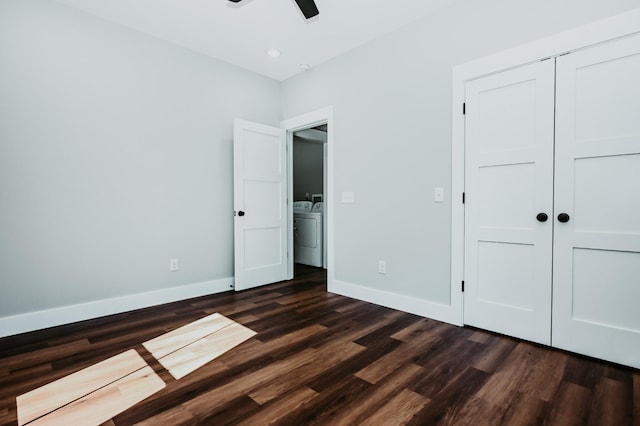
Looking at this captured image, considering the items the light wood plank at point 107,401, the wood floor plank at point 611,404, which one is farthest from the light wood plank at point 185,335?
the wood floor plank at point 611,404

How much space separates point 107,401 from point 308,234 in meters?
3.58

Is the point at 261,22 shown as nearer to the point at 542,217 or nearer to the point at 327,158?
the point at 327,158

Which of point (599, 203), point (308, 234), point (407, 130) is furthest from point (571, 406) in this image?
point (308, 234)

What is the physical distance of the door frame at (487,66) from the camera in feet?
6.13

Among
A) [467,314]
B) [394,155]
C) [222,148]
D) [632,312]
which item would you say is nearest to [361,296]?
[467,314]

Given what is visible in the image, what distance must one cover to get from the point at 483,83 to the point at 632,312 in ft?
5.78

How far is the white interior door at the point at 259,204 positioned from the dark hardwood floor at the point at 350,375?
3.40 ft

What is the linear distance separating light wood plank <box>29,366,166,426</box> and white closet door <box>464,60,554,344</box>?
2.25 m

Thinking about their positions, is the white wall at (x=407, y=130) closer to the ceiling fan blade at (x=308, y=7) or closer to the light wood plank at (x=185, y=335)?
the ceiling fan blade at (x=308, y=7)

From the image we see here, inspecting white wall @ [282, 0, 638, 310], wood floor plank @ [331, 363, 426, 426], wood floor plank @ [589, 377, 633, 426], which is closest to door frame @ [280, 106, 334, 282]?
white wall @ [282, 0, 638, 310]

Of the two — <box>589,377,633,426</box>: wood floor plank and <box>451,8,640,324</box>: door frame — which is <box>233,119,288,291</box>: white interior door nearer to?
<box>451,8,640,324</box>: door frame

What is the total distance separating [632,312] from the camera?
183 centimetres

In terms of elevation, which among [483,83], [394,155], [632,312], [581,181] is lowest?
[632,312]

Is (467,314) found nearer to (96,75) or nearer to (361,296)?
(361,296)
